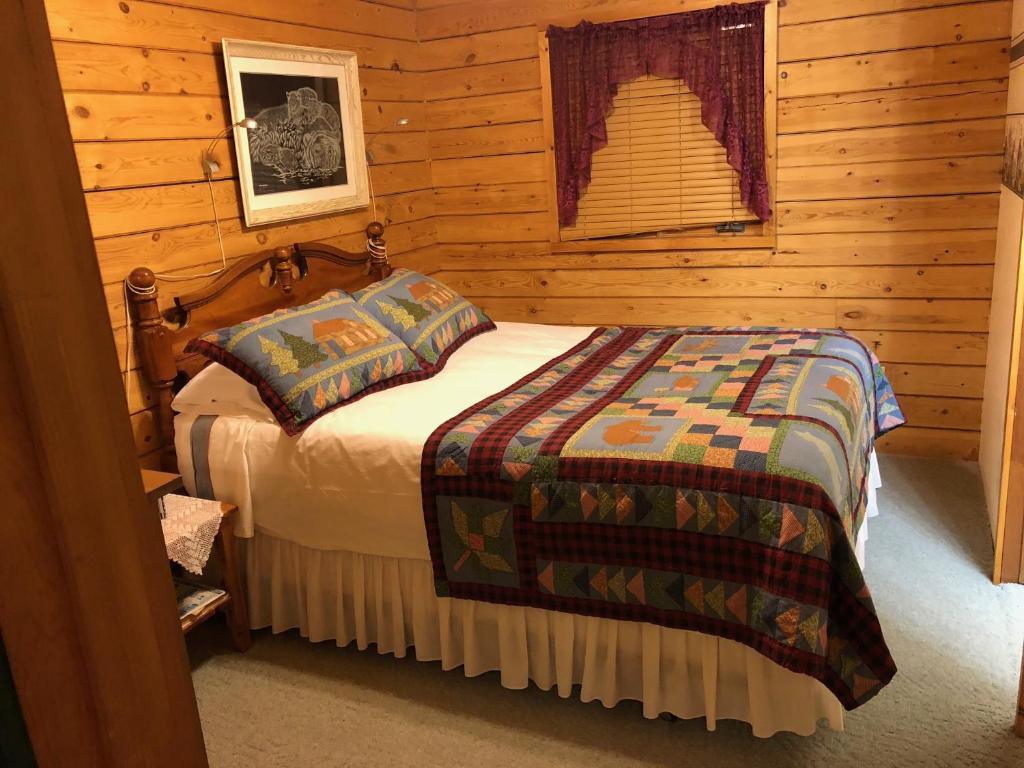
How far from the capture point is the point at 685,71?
3.71 metres

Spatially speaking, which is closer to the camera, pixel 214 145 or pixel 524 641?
pixel 524 641

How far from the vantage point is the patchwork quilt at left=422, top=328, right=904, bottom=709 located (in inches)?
73.0

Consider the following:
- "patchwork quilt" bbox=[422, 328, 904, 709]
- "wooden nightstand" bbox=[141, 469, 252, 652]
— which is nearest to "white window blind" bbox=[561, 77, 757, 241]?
"patchwork quilt" bbox=[422, 328, 904, 709]

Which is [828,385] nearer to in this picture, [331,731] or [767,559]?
[767,559]

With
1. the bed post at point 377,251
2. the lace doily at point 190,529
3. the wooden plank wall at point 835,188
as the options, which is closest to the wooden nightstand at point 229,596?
the lace doily at point 190,529

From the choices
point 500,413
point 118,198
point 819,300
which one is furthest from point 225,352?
point 819,300

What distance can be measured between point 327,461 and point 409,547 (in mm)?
352

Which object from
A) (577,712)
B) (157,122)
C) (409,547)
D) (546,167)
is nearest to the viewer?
(577,712)

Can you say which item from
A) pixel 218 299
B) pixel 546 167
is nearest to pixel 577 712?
pixel 218 299

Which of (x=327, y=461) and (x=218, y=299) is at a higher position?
(x=218, y=299)

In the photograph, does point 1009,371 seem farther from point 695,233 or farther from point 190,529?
point 190,529

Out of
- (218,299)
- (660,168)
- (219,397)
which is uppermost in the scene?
(660,168)

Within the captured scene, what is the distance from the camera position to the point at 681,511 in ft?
6.46

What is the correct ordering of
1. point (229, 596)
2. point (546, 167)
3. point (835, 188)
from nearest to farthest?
point (229, 596) < point (835, 188) < point (546, 167)
